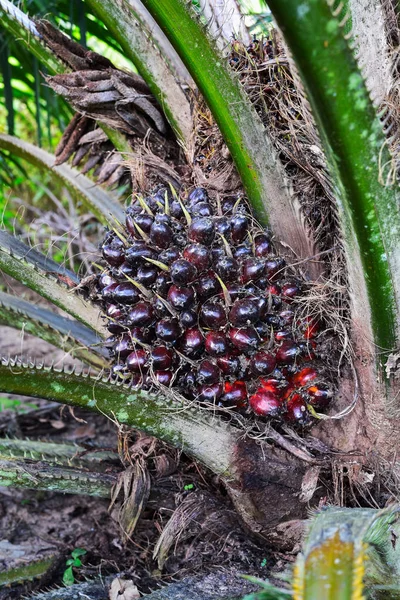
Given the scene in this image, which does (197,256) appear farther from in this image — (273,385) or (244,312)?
(273,385)

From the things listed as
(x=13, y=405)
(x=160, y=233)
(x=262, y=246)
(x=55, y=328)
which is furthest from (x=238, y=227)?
(x=13, y=405)

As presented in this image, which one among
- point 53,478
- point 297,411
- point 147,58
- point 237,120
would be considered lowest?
point 297,411

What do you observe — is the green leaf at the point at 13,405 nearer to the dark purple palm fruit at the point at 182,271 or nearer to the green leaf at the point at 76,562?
the green leaf at the point at 76,562

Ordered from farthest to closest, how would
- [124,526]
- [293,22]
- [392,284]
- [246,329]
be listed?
1. [124,526]
2. [246,329]
3. [392,284]
4. [293,22]

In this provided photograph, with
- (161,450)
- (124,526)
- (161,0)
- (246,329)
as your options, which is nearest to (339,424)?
(246,329)

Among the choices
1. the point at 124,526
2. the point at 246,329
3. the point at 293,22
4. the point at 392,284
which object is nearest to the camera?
the point at 293,22

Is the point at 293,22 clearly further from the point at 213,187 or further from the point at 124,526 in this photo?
the point at 124,526

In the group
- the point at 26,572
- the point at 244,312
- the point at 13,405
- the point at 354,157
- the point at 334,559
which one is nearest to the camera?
the point at 334,559
